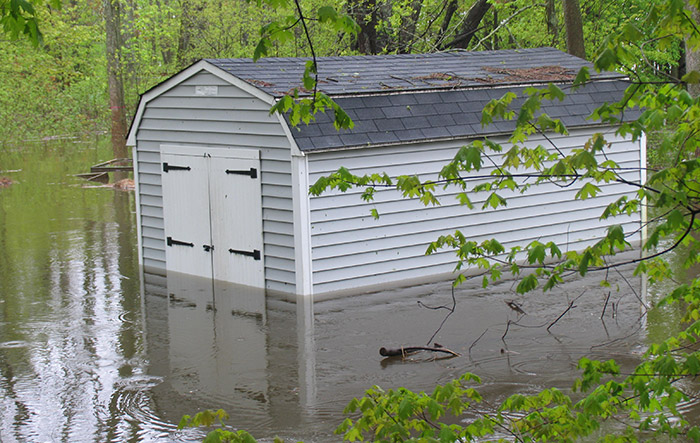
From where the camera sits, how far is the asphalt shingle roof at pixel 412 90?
1158 cm

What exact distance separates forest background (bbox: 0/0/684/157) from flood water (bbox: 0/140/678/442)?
34.6 ft

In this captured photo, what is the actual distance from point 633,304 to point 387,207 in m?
3.37

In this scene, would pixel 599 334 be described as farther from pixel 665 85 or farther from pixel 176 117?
pixel 176 117

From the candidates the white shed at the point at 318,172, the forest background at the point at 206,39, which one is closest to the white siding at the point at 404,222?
the white shed at the point at 318,172

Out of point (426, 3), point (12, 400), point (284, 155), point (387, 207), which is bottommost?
point (12, 400)

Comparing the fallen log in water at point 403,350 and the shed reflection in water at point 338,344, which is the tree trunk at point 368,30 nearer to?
the shed reflection in water at point 338,344

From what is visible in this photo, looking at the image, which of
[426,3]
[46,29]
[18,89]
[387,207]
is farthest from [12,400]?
[18,89]

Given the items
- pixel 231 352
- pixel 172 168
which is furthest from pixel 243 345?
pixel 172 168

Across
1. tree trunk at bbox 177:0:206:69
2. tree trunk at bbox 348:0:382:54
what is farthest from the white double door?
tree trunk at bbox 177:0:206:69

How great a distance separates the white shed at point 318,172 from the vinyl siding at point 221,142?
0.02 meters

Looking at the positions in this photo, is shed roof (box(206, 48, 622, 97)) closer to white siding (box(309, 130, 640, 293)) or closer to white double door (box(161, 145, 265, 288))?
white siding (box(309, 130, 640, 293))

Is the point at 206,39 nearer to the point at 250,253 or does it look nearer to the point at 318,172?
the point at 250,253

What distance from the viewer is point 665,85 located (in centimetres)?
443

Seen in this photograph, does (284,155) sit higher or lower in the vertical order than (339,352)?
higher
